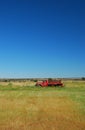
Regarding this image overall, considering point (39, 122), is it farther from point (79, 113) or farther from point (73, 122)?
point (79, 113)

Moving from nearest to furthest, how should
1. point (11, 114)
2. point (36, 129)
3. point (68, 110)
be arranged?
1. point (36, 129)
2. point (11, 114)
3. point (68, 110)

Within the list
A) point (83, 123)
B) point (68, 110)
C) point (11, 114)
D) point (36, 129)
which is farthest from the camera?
point (68, 110)

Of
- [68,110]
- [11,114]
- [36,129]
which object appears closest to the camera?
[36,129]

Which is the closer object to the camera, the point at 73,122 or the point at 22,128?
the point at 22,128

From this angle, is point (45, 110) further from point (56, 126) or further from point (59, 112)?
point (56, 126)

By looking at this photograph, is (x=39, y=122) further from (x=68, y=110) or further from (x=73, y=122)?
(x=68, y=110)

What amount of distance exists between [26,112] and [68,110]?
2.56 meters

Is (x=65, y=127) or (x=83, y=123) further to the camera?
(x=83, y=123)

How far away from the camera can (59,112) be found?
53.6ft

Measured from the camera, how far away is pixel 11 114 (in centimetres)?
1563

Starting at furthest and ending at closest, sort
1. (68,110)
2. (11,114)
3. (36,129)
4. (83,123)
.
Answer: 1. (68,110)
2. (11,114)
3. (83,123)
4. (36,129)

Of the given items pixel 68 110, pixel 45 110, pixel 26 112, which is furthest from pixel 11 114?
pixel 68 110

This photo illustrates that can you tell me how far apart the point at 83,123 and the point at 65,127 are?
123cm

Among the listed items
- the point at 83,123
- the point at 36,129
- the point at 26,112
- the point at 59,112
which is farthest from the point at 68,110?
the point at 36,129
